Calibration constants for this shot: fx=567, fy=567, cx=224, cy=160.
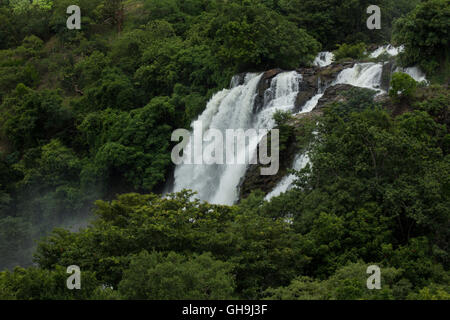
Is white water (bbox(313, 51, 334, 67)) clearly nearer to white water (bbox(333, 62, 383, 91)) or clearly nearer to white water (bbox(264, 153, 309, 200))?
white water (bbox(333, 62, 383, 91))

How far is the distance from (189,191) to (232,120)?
6198 mm

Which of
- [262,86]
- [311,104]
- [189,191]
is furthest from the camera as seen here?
[262,86]

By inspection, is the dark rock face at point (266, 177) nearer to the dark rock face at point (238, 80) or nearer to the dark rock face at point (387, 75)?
the dark rock face at point (387, 75)

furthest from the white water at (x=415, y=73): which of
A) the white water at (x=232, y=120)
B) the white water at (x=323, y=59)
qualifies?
the white water at (x=323, y=59)

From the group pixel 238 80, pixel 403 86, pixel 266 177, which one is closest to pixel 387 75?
pixel 403 86

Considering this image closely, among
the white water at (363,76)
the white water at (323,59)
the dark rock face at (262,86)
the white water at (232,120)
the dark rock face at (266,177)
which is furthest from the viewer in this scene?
the white water at (323,59)

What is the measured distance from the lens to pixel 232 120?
29672mm

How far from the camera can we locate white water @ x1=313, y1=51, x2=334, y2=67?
33625 millimetres

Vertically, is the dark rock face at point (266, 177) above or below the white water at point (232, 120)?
below

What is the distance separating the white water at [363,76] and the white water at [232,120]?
2.37 m

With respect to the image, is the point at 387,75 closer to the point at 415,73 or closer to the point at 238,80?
the point at 415,73

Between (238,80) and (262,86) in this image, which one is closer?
(262,86)

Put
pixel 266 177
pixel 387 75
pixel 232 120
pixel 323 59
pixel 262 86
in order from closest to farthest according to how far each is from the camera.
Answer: pixel 266 177
pixel 387 75
pixel 262 86
pixel 232 120
pixel 323 59

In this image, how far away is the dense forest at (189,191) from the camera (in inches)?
621
